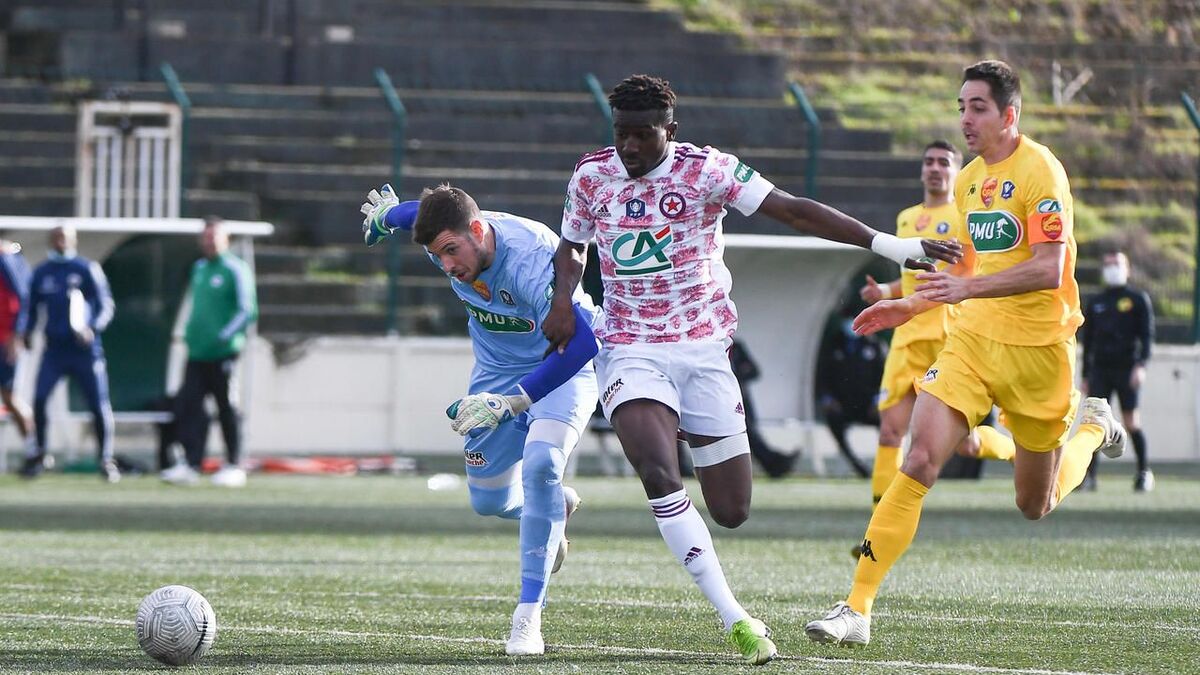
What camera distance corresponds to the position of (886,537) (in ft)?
24.3

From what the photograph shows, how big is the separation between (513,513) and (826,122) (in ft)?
57.2

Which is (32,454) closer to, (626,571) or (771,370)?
(771,370)

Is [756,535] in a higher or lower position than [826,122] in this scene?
lower

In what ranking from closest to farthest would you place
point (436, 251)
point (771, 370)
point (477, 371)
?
1. point (436, 251)
2. point (477, 371)
3. point (771, 370)

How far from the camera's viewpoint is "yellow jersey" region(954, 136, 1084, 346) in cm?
763

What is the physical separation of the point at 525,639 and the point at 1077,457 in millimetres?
2980

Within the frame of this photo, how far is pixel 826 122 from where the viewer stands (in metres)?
25.4

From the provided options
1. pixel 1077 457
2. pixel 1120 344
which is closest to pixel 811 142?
pixel 1120 344

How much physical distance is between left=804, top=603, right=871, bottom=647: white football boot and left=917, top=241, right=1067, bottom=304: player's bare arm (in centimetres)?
116

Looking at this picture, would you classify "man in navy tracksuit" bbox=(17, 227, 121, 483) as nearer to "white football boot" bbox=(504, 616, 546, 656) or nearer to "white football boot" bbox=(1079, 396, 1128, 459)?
"white football boot" bbox=(1079, 396, 1128, 459)

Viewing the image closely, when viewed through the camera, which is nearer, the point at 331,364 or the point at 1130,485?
the point at 1130,485

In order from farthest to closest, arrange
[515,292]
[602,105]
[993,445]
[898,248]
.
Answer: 1. [602,105]
2. [993,445]
3. [515,292]
4. [898,248]

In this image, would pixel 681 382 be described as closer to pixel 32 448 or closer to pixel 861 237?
pixel 861 237

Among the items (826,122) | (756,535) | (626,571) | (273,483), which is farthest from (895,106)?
(626,571)
